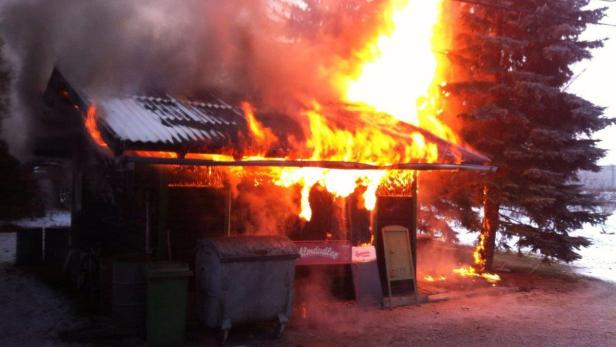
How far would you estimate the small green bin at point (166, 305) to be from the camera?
6391 millimetres

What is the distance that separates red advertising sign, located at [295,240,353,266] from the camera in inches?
340

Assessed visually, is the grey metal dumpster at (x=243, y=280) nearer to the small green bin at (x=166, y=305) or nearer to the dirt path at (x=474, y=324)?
the small green bin at (x=166, y=305)

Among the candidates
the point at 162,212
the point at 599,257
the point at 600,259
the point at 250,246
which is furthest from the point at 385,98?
the point at 599,257

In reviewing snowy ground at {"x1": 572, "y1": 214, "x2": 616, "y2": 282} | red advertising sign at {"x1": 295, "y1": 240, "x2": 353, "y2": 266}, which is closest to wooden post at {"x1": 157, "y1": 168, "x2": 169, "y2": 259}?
red advertising sign at {"x1": 295, "y1": 240, "x2": 353, "y2": 266}

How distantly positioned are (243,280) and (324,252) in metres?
2.34

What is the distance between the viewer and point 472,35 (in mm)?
12781

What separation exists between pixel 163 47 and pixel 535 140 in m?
9.07

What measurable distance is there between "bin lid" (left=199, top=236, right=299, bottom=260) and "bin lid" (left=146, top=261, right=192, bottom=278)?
48cm

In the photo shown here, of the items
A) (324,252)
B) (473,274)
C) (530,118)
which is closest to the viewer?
(324,252)

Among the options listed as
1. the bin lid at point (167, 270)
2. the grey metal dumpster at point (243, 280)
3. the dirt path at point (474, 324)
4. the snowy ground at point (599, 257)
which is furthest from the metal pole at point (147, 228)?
the snowy ground at point (599, 257)

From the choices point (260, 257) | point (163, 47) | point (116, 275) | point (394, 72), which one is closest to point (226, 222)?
point (260, 257)

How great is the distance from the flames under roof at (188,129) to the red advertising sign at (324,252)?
1.66 meters

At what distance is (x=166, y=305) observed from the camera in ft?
21.2

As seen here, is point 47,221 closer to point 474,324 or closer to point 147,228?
point 147,228
